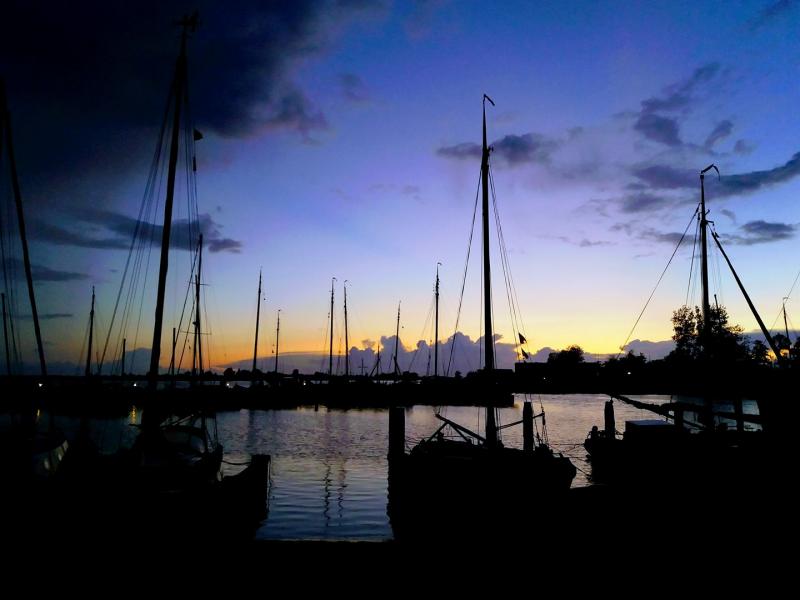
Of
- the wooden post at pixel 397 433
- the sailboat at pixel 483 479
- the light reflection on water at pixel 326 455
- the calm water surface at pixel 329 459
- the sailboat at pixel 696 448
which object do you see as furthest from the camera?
the wooden post at pixel 397 433

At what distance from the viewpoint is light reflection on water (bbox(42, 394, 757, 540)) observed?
24.9m

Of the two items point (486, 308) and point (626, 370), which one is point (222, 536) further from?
point (626, 370)

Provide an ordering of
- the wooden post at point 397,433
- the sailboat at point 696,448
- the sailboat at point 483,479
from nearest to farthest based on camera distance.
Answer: the sailboat at point 696,448 < the sailboat at point 483,479 < the wooden post at point 397,433

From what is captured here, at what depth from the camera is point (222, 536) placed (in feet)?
58.1

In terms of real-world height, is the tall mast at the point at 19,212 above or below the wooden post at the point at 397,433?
above

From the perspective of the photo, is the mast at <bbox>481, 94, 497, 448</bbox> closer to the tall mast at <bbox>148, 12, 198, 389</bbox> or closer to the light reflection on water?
the light reflection on water

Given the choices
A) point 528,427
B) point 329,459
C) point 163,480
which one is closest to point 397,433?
point 528,427

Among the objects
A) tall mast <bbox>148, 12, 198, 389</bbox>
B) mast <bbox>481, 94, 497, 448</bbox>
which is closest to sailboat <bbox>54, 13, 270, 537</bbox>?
tall mast <bbox>148, 12, 198, 389</bbox>

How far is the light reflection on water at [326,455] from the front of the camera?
24859 mm

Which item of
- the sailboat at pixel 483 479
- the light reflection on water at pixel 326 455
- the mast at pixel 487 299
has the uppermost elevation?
the mast at pixel 487 299

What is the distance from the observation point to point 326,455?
45.3 metres

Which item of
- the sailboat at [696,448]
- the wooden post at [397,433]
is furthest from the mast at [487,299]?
the wooden post at [397,433]

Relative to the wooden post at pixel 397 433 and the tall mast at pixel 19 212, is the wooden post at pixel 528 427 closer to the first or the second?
the wooden post at pixel 397 433

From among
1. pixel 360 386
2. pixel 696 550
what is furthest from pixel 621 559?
pixel 360 386
